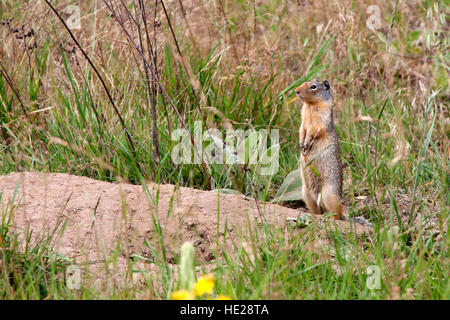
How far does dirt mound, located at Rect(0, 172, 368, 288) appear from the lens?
315 cm

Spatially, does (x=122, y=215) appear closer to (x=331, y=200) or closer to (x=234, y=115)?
(x=331, y=200)

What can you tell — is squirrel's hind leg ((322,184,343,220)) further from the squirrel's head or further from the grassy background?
the squirrel's head

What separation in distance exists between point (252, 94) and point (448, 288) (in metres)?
2.69

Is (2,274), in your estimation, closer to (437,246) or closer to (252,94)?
(437,246)

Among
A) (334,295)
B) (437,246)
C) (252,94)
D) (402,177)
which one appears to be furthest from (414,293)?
(252,94)

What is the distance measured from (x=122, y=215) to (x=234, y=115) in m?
1.80

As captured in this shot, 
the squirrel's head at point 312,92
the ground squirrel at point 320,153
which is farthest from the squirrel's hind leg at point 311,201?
the squirrel's head at point 312,92

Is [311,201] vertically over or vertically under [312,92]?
under

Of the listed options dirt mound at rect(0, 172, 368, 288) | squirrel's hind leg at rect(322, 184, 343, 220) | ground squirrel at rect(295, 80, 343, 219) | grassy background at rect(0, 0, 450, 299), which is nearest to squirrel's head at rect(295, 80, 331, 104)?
ground squirrel at rect(295, 80, 343, 219)

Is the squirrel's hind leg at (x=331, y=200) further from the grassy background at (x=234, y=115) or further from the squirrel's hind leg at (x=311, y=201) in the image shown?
the grassy background at (x=234, y=115)

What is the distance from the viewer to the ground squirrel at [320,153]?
156 inches

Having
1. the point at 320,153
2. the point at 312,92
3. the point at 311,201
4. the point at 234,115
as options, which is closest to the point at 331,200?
the point at 311,201

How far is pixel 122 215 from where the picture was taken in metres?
3.12

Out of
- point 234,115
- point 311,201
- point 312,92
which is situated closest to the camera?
point 311,201
